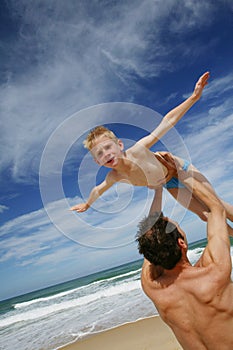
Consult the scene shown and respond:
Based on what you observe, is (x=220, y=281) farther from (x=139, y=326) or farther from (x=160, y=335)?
(x=139, y=326)

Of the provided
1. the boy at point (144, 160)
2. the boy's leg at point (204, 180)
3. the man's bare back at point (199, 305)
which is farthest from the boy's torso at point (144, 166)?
the man's bare back at point (199, 305)

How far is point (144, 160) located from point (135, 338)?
4.98 metres

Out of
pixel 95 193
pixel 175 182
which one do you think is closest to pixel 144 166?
pixel 175 182

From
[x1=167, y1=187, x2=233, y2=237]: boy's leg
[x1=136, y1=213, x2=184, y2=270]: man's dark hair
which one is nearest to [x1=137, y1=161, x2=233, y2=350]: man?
[x1=136, y1=213, x2=184, y2=270]: man's dark hair

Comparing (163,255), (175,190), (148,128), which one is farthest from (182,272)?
(148,128)

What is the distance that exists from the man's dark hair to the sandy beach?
13.4 feet

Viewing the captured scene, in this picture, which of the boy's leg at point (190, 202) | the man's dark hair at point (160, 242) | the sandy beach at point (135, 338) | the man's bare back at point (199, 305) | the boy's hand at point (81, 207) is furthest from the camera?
the sandy beach at point (135, 338)

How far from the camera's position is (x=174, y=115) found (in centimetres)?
448

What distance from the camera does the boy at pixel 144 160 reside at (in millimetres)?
4480

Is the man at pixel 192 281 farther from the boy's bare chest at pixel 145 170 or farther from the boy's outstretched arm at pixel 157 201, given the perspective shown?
the boy's bare chest at pixel 145 170

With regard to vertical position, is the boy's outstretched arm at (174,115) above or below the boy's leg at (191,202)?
above

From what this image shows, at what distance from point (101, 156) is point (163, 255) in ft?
5.33

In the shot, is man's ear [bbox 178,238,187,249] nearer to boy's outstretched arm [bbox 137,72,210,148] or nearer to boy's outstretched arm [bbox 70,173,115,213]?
boy's outstretched arm [bbox 137,72,210,148]

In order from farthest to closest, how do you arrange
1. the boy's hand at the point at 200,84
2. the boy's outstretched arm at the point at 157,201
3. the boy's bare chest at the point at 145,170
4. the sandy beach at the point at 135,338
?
the sandy beach at the point at 135,338 < the boy's bare chest at the point at 145,170 < the boy's outstretched arm at the point at 157,201 < the boy's hand at the point at 200,84
